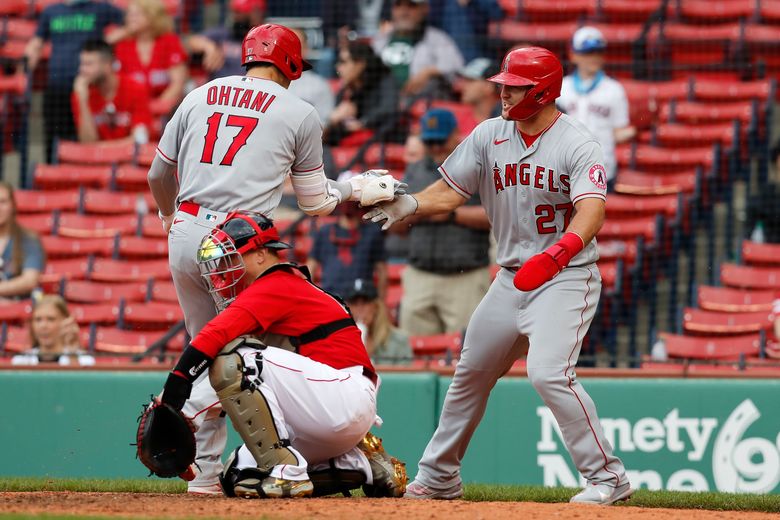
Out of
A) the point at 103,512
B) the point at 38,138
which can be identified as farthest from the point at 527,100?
the point at 38,138

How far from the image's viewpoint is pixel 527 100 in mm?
5613

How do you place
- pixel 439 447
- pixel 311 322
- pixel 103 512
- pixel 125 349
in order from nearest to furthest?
pixel 103 512
pixel 311 322
pixel 439 447
pixel 125 349

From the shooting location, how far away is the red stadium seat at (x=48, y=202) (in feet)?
35.6

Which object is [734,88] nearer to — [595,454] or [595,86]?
[595,86]

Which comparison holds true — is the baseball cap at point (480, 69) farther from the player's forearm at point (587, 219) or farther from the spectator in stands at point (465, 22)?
the player's forearm at point (587, 219)

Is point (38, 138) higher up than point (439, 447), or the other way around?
point (38, 138)

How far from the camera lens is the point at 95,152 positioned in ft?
37.0

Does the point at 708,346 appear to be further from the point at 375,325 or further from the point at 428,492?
the point at 428,492

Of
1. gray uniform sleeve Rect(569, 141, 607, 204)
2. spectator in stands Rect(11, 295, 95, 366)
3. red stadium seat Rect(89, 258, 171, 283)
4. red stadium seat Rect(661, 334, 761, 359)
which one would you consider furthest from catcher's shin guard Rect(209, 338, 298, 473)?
red stadium seat Rect(89, 258, 171, 283)

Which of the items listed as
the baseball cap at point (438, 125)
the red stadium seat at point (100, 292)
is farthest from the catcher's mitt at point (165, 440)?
the red stadium seat at point (100, 292)

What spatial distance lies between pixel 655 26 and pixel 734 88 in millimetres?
1006

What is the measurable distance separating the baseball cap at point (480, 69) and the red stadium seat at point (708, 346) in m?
2.46

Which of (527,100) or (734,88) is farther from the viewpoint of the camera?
Result: (734,88)

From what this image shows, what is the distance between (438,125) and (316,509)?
4.61 metres
